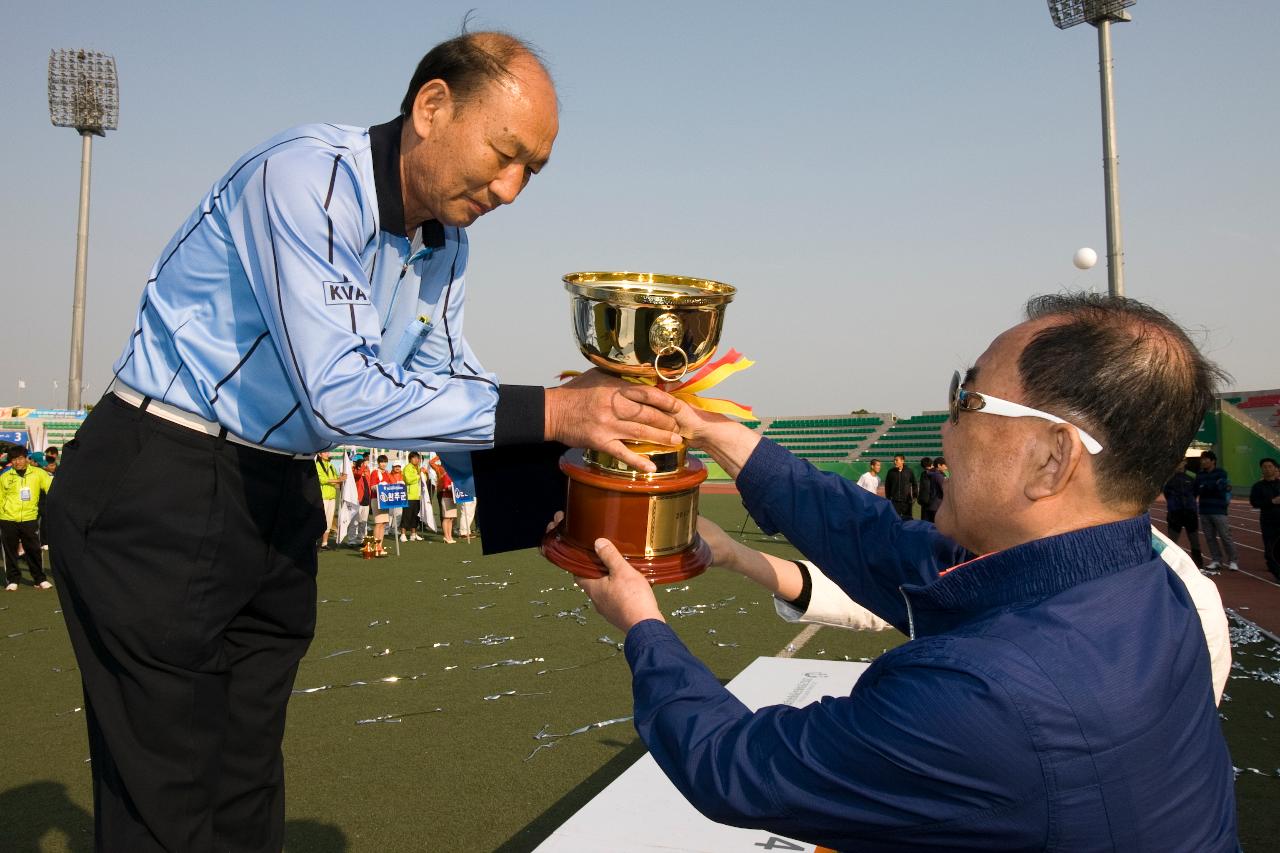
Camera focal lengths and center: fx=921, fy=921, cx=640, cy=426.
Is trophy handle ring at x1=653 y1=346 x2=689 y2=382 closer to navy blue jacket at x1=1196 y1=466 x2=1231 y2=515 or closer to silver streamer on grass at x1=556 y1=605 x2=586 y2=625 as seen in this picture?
silver streamer on grass at x1=556 y1=605 x2=586 y2=625

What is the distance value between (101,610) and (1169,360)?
2.11 m

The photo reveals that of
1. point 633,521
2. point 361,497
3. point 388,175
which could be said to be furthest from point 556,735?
point 361,497

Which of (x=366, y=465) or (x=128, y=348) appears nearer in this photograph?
(x=128, y=348)

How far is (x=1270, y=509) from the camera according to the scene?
509 inches

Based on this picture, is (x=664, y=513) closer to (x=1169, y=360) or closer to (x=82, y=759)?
(x=1169, y=360)

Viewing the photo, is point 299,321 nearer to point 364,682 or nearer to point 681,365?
point 681,365

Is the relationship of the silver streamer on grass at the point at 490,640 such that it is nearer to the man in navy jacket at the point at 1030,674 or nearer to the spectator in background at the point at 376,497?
the man in navy jacket at the point at 1030,674

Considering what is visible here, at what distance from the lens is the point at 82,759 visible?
564 cm

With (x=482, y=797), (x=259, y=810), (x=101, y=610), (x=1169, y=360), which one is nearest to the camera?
(x=1169, y=360)

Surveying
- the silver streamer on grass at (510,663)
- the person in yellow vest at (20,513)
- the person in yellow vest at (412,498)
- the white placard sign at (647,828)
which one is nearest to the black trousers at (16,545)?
the person in yellow vest at (20,513)

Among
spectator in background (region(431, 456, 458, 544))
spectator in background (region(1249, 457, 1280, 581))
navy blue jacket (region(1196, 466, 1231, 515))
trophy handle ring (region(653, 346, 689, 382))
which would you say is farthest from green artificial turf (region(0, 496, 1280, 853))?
spectator in background (region(431, 456, 458, 544))

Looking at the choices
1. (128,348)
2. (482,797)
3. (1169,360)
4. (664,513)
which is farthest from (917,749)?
(482,797)

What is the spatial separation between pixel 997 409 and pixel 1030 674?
52 centimetres

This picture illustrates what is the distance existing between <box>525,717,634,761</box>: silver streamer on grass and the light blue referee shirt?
423cm
